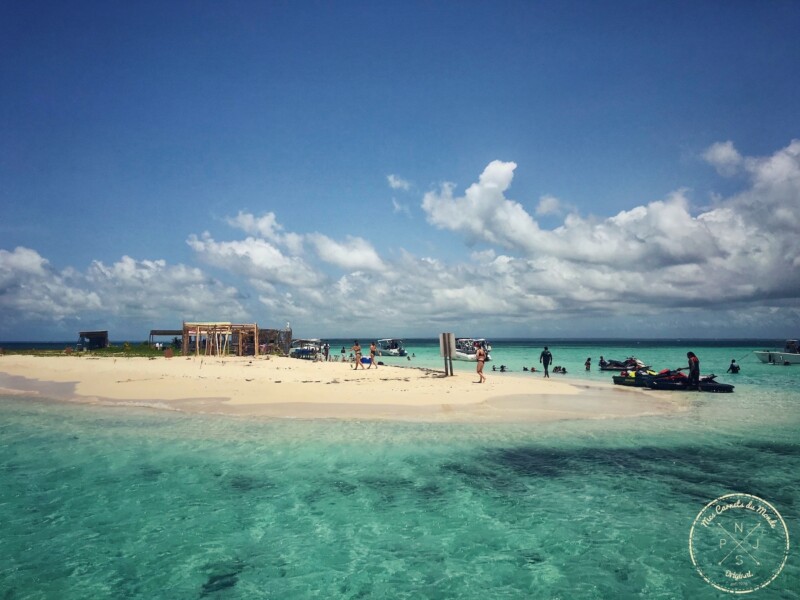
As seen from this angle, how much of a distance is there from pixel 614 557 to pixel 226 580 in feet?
19.3

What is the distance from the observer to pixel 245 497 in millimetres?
9703

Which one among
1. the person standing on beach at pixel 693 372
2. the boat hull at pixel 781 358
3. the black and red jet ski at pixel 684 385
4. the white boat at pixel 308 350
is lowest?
the boat hull at pixel 781 358

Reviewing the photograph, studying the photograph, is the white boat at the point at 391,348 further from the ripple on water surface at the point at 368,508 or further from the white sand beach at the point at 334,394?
the ripple on water surface at the point at 368,508

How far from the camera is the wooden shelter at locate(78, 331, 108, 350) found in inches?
2192

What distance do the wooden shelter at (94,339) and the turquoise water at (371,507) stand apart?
46.4 metres

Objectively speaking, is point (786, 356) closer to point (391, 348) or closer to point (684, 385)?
point (684, 385)

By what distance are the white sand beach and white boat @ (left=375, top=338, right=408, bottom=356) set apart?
120ft

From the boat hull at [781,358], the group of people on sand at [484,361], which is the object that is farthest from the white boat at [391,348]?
the boat hull at [781,358]

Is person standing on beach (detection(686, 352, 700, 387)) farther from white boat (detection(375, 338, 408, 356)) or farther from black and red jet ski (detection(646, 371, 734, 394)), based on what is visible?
white boat (detection(375, 338, 408, 356))

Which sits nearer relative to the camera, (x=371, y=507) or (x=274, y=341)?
(x=371, y=507)

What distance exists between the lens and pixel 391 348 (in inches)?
2827

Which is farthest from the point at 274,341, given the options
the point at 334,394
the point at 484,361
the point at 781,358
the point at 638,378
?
the point at 781,358

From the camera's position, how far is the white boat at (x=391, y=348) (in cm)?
7025

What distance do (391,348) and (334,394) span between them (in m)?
49.2
